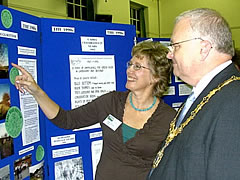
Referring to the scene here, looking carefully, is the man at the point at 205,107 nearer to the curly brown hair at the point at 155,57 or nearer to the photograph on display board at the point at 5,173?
the curly brown hair at the point at 155,57

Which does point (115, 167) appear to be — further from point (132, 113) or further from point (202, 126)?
point (202, 126)

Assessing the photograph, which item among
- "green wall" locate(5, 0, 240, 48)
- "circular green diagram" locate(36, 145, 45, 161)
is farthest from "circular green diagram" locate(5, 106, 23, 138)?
"green wall" locate(5, 0, 240, 48)

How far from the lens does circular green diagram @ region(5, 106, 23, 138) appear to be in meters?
1.36

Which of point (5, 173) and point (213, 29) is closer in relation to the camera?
point (213, 29)

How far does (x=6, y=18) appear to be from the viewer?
53.3 inches

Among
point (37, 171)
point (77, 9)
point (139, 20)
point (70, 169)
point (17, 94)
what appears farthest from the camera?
point (139, 20)

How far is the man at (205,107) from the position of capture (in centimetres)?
90

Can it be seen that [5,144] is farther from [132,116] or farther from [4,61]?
[132,116]

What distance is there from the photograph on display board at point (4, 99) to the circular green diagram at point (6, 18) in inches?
11.7

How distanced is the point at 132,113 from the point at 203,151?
88 cm

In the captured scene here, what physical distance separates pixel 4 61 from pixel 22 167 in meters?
0.57

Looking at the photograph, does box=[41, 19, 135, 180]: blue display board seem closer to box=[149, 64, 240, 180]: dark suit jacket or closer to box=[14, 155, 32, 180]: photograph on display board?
box=[14, 155, 32, 180]: photograph on display board

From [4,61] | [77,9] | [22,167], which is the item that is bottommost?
[22,167]

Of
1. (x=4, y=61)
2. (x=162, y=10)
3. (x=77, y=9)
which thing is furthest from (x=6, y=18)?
(x=162, y=10)
